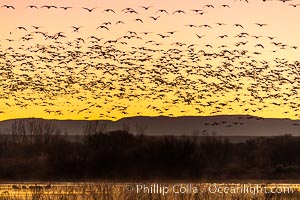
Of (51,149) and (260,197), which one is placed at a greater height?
(51,149)

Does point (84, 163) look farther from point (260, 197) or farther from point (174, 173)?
point (260, 197)

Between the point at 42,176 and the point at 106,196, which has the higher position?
the point at 42,176

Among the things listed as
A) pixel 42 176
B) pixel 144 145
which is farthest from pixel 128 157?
pixel 42 176

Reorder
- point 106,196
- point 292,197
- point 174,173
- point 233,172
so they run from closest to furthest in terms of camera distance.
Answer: point 106,196 → point 292,197 → point 174,173 → point 233,172

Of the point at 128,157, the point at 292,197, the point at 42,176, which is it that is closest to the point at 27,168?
the point at 42,176

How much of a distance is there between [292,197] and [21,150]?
34093 millimetres

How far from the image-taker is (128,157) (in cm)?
6009

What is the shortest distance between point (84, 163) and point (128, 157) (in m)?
2.75

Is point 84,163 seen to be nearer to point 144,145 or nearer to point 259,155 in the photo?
point 144,145

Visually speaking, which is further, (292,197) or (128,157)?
(128,157)

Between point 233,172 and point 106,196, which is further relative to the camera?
point 233,172

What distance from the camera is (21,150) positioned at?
6438 cm

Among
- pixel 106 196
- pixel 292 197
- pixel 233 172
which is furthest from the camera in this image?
pixel 233 172

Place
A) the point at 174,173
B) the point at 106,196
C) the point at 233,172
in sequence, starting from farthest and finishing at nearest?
the point at 233,172, the point at 174,173, the point at 106,196
